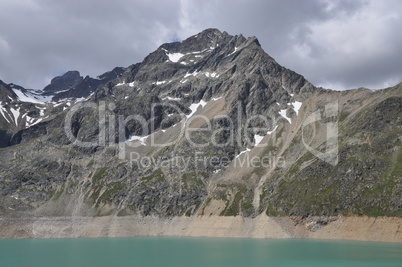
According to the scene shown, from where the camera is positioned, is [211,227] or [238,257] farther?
[211,227]

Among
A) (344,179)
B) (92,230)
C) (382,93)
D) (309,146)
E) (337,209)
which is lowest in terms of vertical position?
(92,230)

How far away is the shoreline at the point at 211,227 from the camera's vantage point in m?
120

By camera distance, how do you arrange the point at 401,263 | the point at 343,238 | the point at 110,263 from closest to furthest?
the point at 401,263, the point at 110,263, the point at 343,238

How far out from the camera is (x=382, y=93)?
188 m

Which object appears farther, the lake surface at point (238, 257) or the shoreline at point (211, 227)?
the shoreline at point (211, 227)

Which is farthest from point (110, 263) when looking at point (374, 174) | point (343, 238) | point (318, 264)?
point (374, 174)

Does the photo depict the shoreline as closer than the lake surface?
No

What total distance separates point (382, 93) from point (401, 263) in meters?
134

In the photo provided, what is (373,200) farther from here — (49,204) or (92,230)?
(49,204)

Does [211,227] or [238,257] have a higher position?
[238,257]

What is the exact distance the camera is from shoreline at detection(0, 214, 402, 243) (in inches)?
4717

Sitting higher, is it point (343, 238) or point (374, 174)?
point (374, 174)

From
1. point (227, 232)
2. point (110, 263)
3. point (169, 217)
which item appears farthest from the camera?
point (169, 217)

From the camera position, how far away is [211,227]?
517 ft
